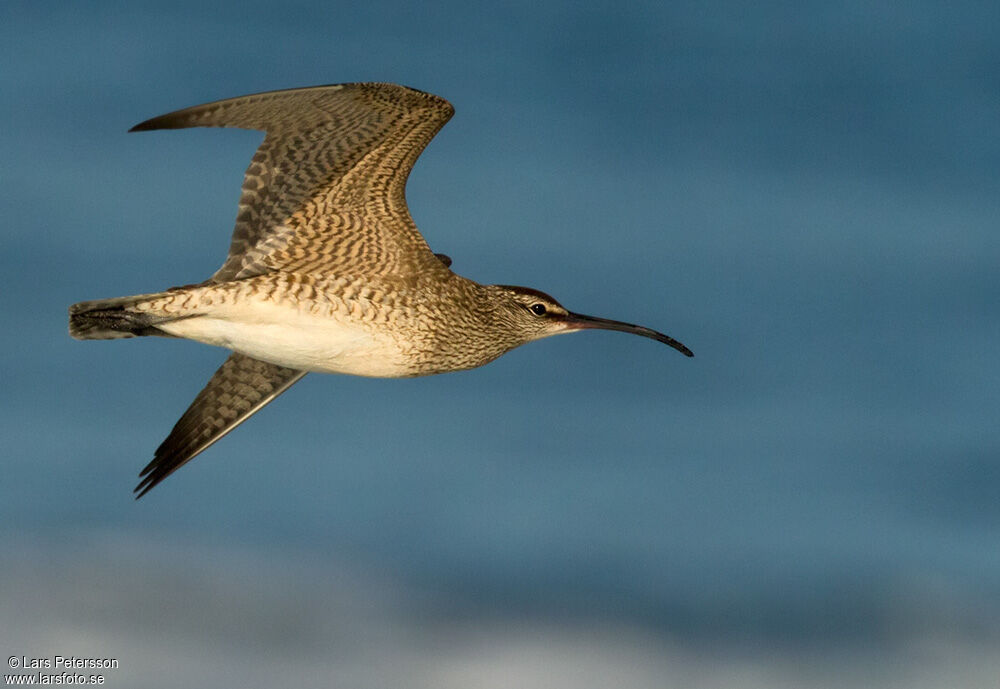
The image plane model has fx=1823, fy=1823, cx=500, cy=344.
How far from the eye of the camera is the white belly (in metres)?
20.7

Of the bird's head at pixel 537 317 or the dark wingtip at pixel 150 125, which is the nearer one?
the dark wingtip at pixel 150 125

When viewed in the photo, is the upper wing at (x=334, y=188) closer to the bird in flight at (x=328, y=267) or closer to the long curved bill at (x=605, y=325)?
the bird in flight at (x=328, y=267)

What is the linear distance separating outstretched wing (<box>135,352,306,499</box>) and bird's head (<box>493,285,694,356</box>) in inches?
111

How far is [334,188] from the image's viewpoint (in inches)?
828

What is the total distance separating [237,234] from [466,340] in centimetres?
298

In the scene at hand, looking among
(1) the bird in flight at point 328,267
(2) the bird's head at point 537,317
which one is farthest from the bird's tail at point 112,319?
(2) the bird's head at point 537,317

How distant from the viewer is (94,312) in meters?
21.0

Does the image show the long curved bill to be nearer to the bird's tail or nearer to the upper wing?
the upper wing

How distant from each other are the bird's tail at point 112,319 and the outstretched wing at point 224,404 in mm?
1979

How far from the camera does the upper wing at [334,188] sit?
67.2ft

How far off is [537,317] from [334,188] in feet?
10.3

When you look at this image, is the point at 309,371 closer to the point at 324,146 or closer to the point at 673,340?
the point at 324,146

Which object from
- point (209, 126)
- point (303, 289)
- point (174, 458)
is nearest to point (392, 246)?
point (303, 289)

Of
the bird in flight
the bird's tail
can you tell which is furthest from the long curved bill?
the bird's tail
